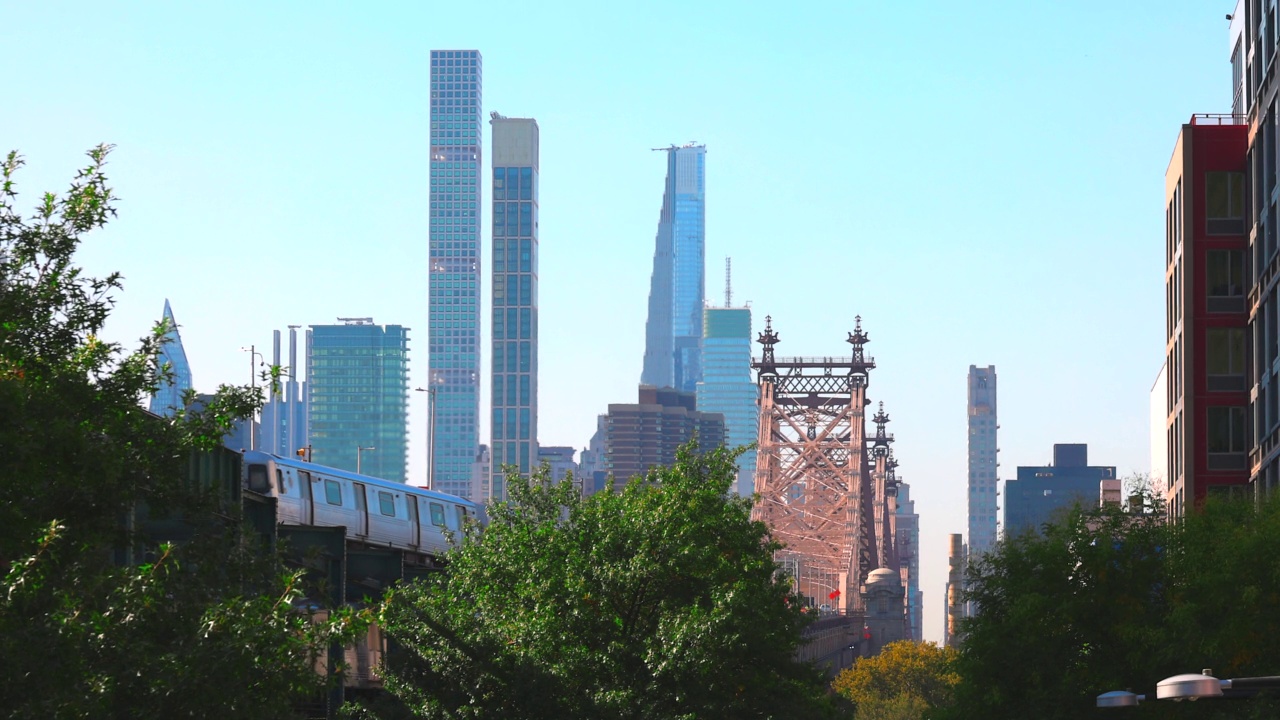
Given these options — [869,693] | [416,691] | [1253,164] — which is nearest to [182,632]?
[416,691]

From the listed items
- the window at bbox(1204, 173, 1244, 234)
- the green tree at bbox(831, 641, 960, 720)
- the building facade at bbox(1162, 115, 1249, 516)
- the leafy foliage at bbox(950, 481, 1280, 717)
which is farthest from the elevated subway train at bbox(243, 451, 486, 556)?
the green tree at bbox(831, 641, 960, 720)

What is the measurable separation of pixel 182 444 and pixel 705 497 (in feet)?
106

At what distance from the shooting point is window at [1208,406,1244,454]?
73188mm

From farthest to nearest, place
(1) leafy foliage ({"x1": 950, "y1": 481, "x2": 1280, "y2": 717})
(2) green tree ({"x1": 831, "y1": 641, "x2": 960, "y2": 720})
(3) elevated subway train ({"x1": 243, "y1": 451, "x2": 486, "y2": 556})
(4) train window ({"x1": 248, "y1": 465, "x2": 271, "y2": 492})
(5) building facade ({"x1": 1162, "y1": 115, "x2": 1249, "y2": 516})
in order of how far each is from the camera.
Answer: (2) green tree ({"x1": 831, "y1": 641, "x2": 960, "y2": 720}) → (5) building facade ({"x1": 1162, "y1": 115, "x2": 1249, "y2": 516}) → (3) elevated subway train ({"x1": 243, "y1": 451, "x2": 486, "y2": 556}) → (4) train window ({"x1": 248, "y1": 465, "x2": 271, "y2": 492}) → (1) leafy foliage ({"x1": 950, "y1": 481, "x2": 1280, "y2": 717})

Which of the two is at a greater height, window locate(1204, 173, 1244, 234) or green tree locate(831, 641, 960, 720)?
window locate(1204, 173, 1244, 234)

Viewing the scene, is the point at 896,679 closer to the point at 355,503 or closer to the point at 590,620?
the point at 355,503

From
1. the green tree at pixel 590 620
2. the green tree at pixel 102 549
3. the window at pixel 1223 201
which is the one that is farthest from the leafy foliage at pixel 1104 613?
the green tree at pixel 102 549

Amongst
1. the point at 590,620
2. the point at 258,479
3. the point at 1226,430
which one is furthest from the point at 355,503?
the point at 1226,430

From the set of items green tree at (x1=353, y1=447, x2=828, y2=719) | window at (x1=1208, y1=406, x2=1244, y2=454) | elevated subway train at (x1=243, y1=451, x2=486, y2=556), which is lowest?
green tree at (x1=353, y1=447, x2=828, y2=719)

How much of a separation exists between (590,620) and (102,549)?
24508 millimetres

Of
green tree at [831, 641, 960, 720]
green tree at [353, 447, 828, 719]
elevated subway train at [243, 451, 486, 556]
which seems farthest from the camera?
green tree at [831, 641, 960, 720]

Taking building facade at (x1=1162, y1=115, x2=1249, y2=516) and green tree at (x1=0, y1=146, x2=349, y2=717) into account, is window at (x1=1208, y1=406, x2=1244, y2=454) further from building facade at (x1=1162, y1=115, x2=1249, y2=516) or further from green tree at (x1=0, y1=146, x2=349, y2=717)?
green tree at (x1=0, y1=146, x2=349, y2=717)

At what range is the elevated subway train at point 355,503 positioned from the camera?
60375 millimetres

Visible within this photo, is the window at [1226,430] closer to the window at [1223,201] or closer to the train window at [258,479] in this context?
the window at [1223,201]
